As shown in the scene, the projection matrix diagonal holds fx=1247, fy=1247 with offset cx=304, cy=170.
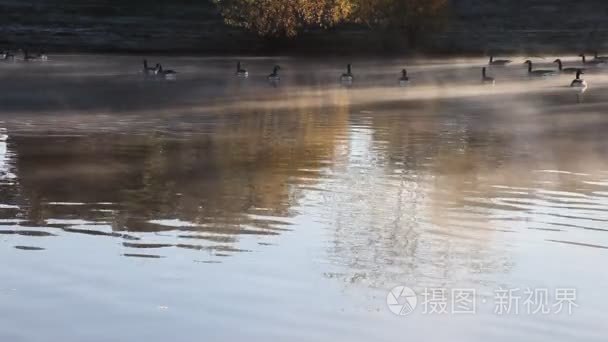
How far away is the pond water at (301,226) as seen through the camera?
12.0 m

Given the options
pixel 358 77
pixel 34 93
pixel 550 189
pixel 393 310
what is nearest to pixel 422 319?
pixel 393 310

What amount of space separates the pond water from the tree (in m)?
63.2

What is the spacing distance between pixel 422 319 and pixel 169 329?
2429 millimetres

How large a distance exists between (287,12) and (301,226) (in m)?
85.6

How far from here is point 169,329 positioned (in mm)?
11570

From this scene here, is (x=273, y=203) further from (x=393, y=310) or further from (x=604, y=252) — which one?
(x=393, y=310)

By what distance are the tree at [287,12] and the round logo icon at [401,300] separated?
8813 cm

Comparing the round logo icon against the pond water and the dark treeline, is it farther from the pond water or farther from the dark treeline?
the dark treeline

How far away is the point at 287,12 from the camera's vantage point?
102 metres

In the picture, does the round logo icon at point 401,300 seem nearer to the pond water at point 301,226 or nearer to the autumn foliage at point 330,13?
the pond water at point 301,226

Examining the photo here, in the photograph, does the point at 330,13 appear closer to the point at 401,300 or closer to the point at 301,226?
the point at 301,226

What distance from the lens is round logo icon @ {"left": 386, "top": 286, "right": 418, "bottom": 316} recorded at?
1230 centimetres

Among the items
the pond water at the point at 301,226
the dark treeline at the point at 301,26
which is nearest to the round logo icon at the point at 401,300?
the pond water at the point at 301,226

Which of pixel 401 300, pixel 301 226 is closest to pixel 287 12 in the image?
pixel 301 226
